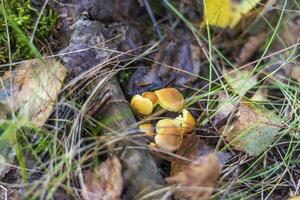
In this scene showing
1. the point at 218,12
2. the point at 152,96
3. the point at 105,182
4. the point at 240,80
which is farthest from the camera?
the point at 218,12

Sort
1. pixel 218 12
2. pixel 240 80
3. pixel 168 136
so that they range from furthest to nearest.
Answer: pixel 218 12 → pixel 240 80 → pixel 168 136

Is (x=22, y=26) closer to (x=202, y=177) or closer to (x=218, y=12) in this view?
(x=218, y=12)

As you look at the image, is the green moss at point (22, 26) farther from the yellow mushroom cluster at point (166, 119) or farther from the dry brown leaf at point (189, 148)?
the dry brown leaf at point (189, 148)

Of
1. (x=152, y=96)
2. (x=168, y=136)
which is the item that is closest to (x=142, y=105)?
(x=152, y=96)

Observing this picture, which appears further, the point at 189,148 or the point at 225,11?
the point at 225,11

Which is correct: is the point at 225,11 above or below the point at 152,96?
above

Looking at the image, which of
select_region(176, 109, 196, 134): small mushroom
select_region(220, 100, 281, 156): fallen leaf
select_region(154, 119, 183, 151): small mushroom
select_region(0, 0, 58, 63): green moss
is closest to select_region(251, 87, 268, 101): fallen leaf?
select_region(220, 100, 281, 156): fallen leaf
